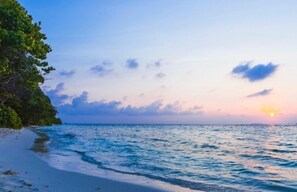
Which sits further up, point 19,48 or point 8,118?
point 19,48

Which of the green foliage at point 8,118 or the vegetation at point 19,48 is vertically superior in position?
the vegetation at point 19,48

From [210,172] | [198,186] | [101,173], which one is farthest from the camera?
[210,172]

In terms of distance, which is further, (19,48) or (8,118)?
(8,118)

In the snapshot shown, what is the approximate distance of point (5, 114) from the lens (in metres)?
45.3

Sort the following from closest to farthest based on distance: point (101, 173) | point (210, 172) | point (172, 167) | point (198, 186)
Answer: point (198, 186), point (101, 173), point (210, 172), point (172, 167)

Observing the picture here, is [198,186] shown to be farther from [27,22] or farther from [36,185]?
[27,22]

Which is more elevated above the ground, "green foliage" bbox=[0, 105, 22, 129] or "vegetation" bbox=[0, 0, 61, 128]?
"vegetation" bbox=[0, 0, 61, 128]

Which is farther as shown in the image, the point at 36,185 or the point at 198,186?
the point at 198,186

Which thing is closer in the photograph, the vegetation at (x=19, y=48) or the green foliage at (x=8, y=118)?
the vegetation at (x=19, y=48)

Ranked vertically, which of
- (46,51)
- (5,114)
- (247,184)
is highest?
(46,51)

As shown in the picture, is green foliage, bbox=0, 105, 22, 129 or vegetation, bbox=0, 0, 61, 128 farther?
green foliage, bbox=0, 105, 22, 129

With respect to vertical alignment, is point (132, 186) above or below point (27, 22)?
below

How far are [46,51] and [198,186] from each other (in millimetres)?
13174

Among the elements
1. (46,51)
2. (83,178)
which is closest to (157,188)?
(83,178)
